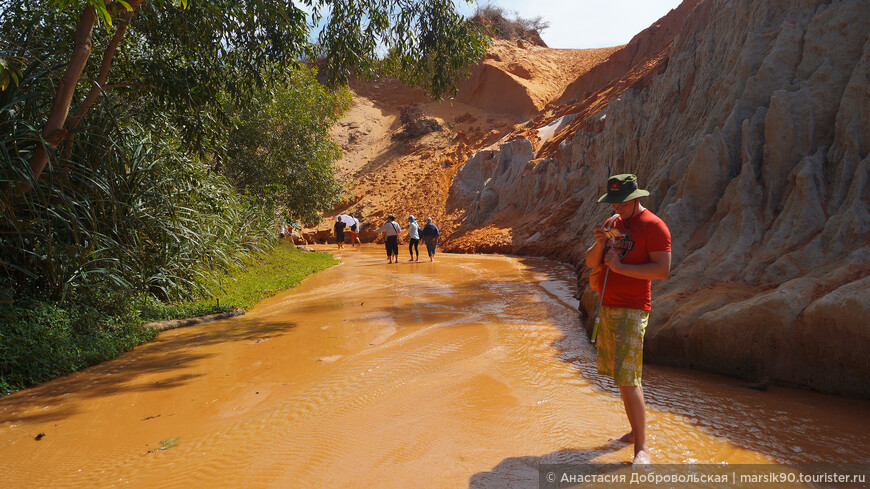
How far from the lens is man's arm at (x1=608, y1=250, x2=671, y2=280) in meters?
3.01

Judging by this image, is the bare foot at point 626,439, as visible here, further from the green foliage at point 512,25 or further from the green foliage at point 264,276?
the green foliage at point 512,25

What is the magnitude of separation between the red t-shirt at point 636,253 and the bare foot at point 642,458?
89 centimetres

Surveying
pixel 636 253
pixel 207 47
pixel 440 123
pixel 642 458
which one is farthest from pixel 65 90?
pixel 440 123

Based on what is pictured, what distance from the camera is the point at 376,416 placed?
408cm

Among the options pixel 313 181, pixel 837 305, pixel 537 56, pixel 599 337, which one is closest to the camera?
pixel 599 337

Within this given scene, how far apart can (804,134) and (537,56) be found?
123 ft

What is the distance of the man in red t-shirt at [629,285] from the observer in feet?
10.1

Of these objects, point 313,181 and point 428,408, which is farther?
point 313,181

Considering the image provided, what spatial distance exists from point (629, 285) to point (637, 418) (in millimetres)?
823

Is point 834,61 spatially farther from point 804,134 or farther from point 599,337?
point 599,337

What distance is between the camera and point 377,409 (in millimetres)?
4219

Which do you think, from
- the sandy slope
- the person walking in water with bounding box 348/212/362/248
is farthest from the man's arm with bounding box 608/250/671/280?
the person walking in water with bounding box 348/212/362/248

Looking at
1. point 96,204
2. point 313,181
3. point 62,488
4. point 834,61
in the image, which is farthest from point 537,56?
point 62,488

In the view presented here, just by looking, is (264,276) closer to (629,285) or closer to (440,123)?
(629,285)
